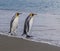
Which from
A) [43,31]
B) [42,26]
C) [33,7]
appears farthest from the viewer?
[33,7]

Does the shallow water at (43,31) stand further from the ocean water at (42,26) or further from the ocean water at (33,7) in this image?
the ocean water at (33,7)

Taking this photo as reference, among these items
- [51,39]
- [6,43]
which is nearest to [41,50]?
[6,43]

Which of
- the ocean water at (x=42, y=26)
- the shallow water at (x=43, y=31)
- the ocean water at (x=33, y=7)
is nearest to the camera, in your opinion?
the shallow water at (x=43, y=31)

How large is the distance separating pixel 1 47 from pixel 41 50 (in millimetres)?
924

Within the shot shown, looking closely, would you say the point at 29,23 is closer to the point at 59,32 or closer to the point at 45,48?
the point at 59,32

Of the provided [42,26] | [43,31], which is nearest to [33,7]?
[42,26]

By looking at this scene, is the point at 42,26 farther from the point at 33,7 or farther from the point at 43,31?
the point at 33,7

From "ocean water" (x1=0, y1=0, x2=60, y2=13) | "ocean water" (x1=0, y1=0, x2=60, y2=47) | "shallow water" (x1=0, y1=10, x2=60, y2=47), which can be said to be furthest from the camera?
"ocean water" (x1=0, y1=0, x2=60, y2=13)

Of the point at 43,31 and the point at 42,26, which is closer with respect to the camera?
the point at 43,31

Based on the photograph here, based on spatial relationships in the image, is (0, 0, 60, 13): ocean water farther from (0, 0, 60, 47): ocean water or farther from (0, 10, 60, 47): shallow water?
(0, 10, 60, 47): shallow water

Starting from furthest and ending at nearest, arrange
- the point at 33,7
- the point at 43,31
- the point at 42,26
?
the point at 33,7 → the point at 42,26 → the point at 43,31

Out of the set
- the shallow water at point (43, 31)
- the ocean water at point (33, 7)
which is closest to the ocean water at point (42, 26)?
the shallow water at point (43, 31)

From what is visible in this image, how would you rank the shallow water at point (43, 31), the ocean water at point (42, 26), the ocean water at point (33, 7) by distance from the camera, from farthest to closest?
the ocean water at point (33, 7) < the ocean water at point (42, 26) < the shallow water at point (43, 31)

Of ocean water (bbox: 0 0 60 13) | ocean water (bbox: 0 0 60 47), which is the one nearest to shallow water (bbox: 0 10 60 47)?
ocean water (bbox: 0 0 60 47)
